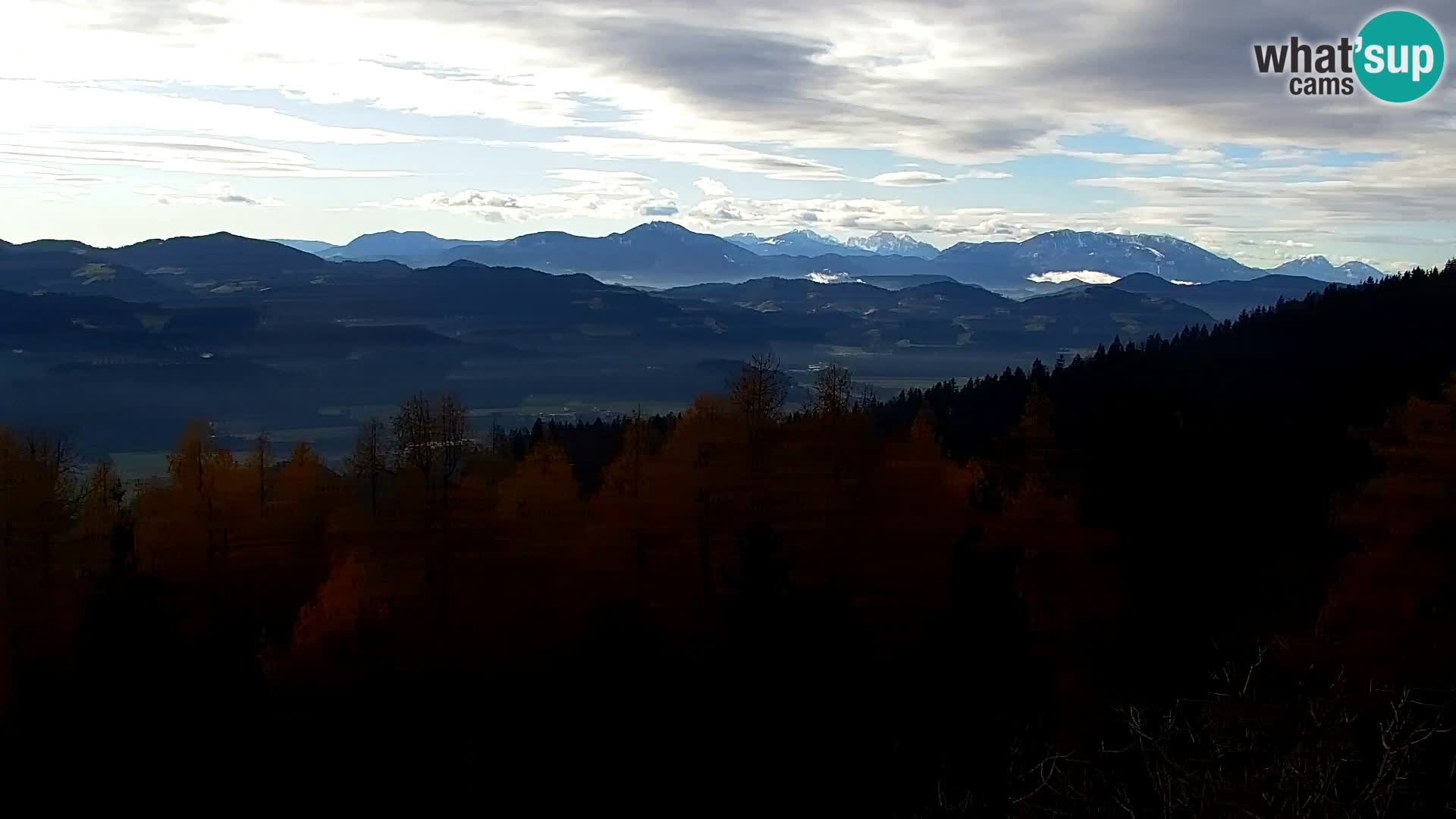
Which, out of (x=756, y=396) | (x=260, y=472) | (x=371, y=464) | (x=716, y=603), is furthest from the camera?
(x=260, y=472)

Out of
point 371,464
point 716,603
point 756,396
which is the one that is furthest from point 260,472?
point 716,603

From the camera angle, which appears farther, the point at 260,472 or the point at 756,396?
the point at 260,472

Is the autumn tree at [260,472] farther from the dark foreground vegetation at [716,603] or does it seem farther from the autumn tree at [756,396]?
the autumn tree at [756,396]

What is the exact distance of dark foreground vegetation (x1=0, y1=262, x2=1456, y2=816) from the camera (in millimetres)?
25812

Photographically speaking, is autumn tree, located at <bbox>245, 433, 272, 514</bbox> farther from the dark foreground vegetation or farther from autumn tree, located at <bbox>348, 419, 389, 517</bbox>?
autumn tree, located at <bbox>348, 419, 389, 517</bbox>

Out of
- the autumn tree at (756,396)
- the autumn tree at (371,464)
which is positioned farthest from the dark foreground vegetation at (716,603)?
the autumn tree at (371,464)

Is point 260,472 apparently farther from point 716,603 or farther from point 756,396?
point 716,603

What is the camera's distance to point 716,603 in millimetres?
31922

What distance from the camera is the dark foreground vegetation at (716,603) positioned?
25812 mm

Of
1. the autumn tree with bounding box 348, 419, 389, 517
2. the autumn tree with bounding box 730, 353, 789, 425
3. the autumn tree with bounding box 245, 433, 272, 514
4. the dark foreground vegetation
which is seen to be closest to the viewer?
the dark foreground vegetation

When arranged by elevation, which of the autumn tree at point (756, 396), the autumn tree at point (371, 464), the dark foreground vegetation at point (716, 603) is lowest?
the dark foreground vegetation at point (716, 603)

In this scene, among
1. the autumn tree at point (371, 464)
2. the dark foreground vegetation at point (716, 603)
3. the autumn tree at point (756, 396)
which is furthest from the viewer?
the autumn tree at point (371, 464)

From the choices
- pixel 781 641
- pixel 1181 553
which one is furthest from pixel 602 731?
pixel 1181 553

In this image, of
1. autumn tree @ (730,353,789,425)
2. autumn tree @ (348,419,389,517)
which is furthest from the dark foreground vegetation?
autumn tree @ (348,419,389,517)
